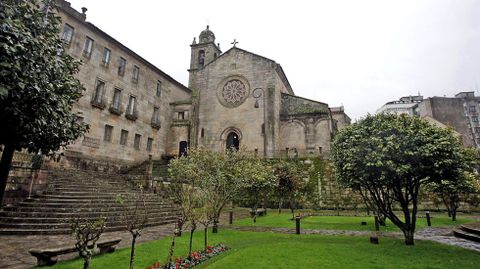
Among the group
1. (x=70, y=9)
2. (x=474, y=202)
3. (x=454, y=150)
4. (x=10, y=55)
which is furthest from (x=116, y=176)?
(x=474, y=202)

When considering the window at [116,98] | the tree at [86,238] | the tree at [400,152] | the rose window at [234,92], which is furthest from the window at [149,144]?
the tree at [86,238]

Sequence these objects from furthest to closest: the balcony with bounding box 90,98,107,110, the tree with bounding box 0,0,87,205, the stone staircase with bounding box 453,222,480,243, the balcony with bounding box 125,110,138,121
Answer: the balcony with bounding box 125,110,138,121 < the balcony with bounding box 90,98,107,110 < the stone staircase with bounding box 453,222,480,243 < the tree with bounding box 0,0,87,205

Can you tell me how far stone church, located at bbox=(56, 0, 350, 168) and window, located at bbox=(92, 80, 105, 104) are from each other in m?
0.09

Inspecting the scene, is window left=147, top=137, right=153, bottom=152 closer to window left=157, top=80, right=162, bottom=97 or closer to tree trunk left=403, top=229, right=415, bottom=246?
window left=157, top=80, right=162, bottom=97

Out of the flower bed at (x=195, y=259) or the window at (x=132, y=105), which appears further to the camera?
the window at (x=132, y=105)

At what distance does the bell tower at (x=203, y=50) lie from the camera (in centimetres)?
4378

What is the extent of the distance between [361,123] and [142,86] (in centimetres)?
2486

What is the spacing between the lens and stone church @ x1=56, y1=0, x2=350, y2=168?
23.3 m

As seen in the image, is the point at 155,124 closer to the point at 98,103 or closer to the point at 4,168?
the point at 98,103

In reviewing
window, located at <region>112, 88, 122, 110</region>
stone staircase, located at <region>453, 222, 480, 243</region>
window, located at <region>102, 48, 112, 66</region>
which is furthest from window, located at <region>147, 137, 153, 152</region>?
stone staircase, located at <region>453, 222, 480, 243</region>

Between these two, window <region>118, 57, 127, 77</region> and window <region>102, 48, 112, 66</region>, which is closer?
window <region>102, 48, 112, 66</region>

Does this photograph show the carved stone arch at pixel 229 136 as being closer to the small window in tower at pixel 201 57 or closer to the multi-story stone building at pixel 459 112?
the small window in tower at pixel 201 57

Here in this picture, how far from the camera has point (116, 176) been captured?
1961 cm

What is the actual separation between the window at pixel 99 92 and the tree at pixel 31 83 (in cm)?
1825
